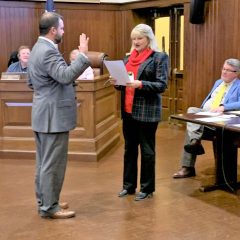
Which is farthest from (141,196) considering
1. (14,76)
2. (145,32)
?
(14,76)

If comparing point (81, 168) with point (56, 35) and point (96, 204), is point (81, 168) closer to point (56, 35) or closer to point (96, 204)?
point (96, 204)

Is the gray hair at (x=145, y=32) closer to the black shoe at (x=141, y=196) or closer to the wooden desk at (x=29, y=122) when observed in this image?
the black shoe at (x=141, y=196)

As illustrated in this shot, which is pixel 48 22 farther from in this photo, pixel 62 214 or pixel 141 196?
pixel 141 196

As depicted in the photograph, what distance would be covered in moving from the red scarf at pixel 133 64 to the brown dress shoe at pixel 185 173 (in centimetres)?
113

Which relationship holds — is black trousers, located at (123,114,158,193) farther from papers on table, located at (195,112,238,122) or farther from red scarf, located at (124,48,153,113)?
papers on table, located at (195,112,238,122)

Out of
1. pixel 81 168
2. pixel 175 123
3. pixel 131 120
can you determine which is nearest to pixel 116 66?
pixel 131 120

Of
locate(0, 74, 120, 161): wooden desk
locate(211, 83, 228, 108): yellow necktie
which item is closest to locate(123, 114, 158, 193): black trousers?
locate(211, 83, 228, 108): yellow necktie

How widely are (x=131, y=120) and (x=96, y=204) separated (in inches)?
29.2

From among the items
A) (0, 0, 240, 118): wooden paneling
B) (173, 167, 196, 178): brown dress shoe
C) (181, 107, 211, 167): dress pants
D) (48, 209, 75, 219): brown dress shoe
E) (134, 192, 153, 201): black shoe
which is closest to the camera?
(48, 209, 75, 219): brown dress shoe

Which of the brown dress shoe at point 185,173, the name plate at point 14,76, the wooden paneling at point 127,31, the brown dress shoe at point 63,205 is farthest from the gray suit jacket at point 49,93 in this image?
the wooden paneling at point 127,31

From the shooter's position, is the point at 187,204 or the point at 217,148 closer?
the point at 187,204

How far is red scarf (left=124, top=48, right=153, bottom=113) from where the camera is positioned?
3.68 meters

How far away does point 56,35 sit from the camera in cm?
324

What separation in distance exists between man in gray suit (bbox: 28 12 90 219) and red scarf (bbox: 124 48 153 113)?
1.92 ft
